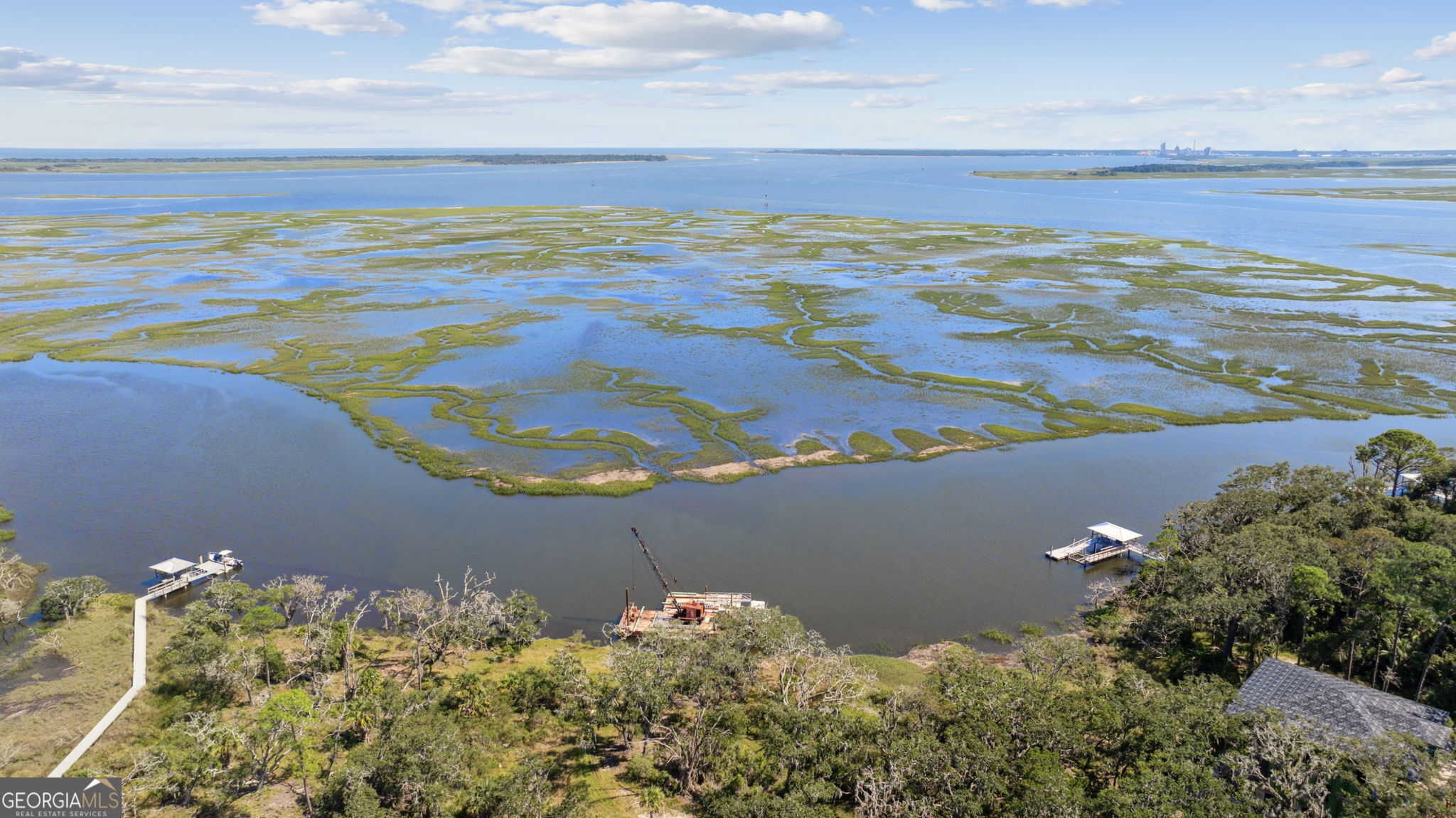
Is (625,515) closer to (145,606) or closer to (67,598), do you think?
(145,606)

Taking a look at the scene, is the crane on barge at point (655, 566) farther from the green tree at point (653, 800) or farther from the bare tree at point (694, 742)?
the green tree at point (653, 800)

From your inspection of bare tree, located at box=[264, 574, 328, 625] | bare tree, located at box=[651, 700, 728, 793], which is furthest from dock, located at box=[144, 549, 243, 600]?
bare tree, located at box=[651, 700, 728, 793]

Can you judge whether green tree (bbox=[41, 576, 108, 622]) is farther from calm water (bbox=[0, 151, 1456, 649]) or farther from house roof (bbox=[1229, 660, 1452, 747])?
house roof (bbox=[1229, 660, 1452, 747])

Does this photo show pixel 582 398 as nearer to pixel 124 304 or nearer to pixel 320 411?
pixel 320 411

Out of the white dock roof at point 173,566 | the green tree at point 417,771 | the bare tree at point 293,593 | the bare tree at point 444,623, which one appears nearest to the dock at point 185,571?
the white dock roof at point 173,566

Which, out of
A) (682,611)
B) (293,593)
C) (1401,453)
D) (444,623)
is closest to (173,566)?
(293,593)

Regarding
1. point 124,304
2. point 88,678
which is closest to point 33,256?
point 124,304
